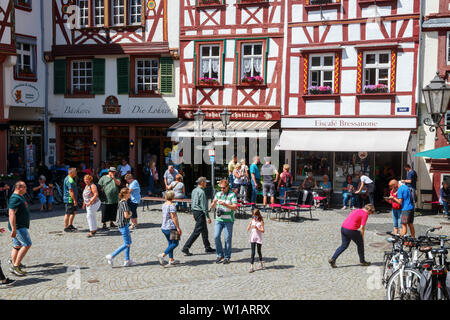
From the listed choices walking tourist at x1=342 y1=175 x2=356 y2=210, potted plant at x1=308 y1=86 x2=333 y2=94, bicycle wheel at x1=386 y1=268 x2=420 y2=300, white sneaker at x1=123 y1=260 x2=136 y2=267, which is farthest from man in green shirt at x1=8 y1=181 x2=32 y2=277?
potted plant at x1=308 y1=86 x2=333 y2=94

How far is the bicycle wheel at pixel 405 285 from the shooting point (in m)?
7.24

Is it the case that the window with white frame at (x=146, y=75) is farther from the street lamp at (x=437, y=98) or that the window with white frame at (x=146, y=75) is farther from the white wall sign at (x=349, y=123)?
the street lamp at (x=437, y=98)

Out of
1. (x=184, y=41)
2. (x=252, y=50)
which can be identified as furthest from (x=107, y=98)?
(x=252, y=50)

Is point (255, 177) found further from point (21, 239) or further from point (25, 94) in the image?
point (25, 94)

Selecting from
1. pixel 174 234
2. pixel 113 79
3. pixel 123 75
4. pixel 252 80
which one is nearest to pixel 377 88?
pixel 252 80

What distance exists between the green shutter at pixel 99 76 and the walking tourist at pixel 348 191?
38.1 feet

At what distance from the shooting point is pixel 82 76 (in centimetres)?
2386

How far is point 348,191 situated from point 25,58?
1525 cm

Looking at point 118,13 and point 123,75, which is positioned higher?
point 118,13

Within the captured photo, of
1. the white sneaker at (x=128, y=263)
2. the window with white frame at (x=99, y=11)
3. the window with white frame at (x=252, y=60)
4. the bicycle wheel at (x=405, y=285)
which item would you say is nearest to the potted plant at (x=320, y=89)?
the window with white frame at (x=252, y=60)

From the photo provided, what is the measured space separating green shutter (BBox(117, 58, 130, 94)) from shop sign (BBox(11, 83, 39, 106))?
12.6 feet

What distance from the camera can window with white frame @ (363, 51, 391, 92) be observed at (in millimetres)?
19188

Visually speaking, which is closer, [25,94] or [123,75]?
[25,94]

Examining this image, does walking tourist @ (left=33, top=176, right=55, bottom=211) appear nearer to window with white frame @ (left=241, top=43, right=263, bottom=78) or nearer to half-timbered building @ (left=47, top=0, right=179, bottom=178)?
half-timbered building @ (left=47, top=0, right=179, bottom=178)
